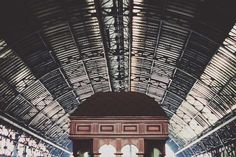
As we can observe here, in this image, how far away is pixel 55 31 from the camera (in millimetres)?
31172

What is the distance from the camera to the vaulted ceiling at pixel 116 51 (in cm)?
2780

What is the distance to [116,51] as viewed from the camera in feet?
123

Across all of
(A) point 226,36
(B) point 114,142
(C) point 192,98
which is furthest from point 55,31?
(C) point 192,98

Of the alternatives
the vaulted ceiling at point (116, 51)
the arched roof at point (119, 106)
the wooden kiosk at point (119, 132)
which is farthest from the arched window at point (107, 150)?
the vaulted ceiling at point (116, 51)

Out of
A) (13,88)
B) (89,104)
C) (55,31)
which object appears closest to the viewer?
(89,104)

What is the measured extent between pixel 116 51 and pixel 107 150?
22232 mm

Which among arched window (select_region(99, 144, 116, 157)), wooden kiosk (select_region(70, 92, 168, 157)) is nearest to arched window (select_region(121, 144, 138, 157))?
wooden kiosk (select_region(70, 92, 168, 157))

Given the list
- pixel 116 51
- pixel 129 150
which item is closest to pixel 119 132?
pixel 129 150

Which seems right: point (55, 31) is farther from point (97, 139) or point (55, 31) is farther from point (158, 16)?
point (97, 139)

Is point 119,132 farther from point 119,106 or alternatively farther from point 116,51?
point 116,51

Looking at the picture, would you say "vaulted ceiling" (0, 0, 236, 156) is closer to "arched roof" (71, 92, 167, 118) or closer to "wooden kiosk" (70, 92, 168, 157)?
"arched roof" (71, 92, 167, 118)

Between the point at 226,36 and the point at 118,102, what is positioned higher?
the point at 226,36

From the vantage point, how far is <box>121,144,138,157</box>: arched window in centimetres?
1567

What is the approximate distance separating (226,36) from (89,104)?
1429 cm
